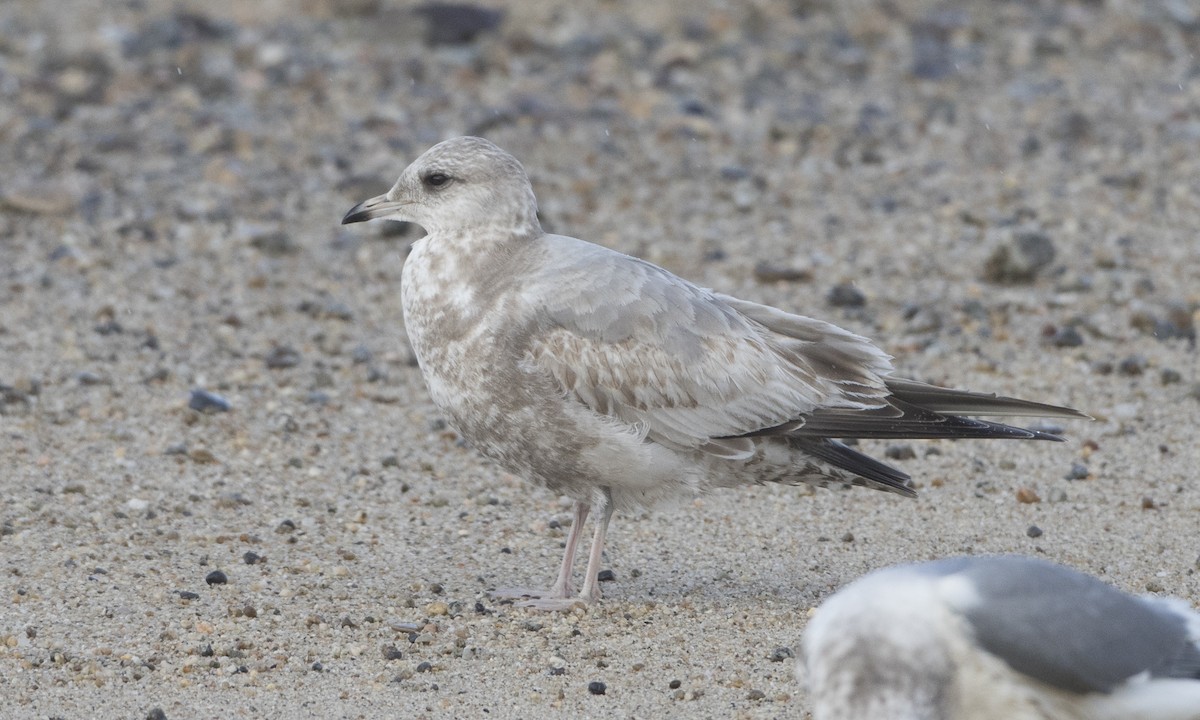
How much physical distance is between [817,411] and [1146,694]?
7.16ft

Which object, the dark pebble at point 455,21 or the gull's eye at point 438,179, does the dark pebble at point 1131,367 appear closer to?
the gull's eye at point 438,179

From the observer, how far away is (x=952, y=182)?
10570 millimetres

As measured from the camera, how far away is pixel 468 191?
6.07 metres

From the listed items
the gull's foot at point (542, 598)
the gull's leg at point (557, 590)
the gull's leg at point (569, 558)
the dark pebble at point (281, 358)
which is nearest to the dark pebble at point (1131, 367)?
the gull's leg at point (569, 558)

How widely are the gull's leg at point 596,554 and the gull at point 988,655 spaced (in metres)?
1.94

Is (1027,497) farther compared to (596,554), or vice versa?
(1027,497)

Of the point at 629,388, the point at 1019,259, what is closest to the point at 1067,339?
the point at 1019,259

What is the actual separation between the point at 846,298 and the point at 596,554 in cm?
360

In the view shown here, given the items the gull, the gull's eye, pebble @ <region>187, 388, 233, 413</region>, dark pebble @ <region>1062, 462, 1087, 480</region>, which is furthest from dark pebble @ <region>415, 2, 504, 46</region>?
the gull

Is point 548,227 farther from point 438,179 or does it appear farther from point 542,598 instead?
point 542,598

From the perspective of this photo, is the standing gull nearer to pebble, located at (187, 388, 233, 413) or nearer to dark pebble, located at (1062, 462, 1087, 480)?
dark pebble, located at (1062, 462, 1087, 480)

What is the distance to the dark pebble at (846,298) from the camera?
8.90 m

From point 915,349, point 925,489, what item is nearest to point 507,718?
point 925,489

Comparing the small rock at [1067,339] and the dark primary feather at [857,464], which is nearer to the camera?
the dark primary feather at [857,464]
